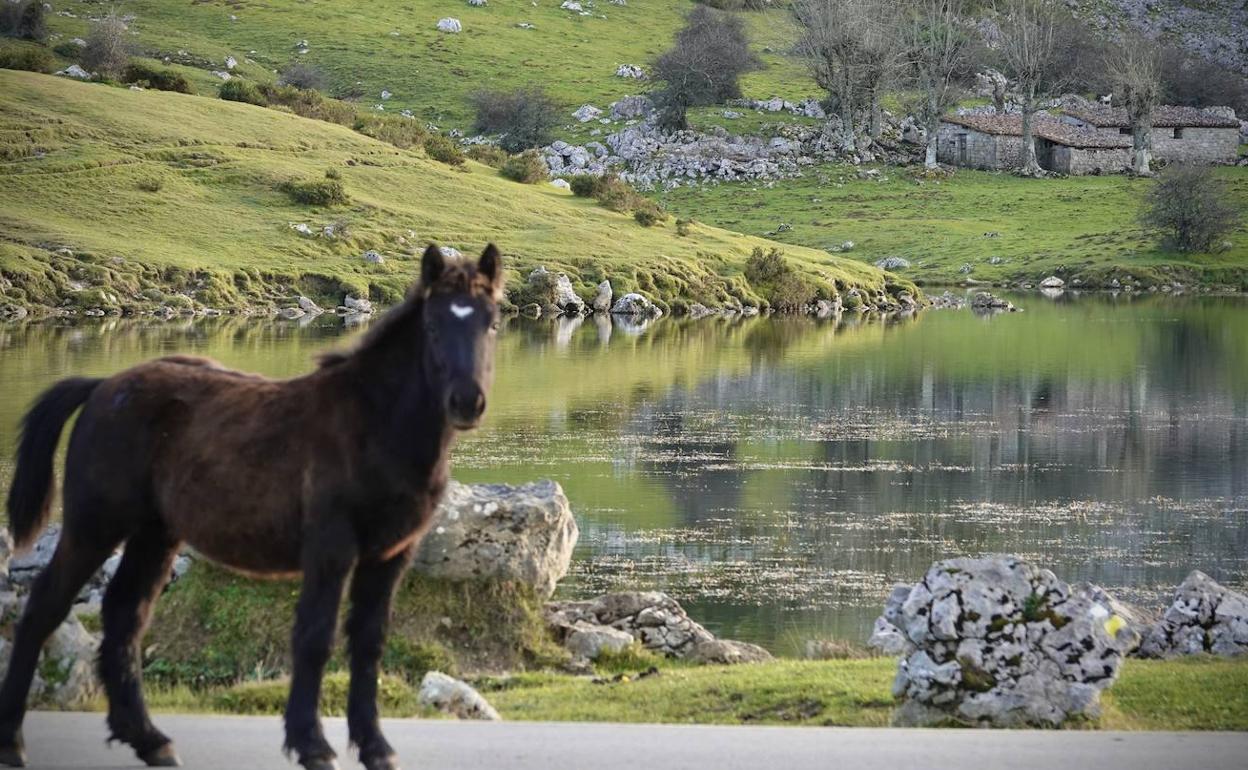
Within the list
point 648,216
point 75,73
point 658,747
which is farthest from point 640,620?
point 75,73

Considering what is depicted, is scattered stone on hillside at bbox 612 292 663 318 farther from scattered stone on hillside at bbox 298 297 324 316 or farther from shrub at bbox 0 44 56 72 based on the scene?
shrub at bbox 0 44 56 72

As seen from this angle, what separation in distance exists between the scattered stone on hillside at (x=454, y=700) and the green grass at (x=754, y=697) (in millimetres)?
135

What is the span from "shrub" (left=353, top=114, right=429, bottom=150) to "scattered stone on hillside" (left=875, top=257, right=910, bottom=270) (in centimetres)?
3542

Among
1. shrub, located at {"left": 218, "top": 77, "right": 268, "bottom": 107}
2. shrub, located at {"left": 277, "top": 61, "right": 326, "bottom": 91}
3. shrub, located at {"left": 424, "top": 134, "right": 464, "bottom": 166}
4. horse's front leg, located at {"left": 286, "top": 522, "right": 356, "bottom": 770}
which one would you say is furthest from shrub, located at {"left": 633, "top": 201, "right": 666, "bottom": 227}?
horse's front leg, located at {"left": 286, "top": 522, "right": 356, "bottom": 770}

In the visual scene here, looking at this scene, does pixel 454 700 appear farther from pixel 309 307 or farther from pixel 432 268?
pixel 309 307

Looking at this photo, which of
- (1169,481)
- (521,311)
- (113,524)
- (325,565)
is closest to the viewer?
(325,565)

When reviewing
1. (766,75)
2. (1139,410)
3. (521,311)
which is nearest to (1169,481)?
(1139,410)

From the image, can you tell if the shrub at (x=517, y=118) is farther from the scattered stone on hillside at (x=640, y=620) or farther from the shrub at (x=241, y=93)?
the scattered stone on hillside at (x=640, y=620)

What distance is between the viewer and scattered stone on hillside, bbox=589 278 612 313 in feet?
282

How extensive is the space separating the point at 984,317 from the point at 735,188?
5500cm

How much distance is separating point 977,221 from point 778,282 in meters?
43.4

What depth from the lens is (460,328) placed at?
315 inches

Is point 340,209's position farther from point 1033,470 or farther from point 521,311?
point 1033,470

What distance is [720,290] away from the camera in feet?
302
